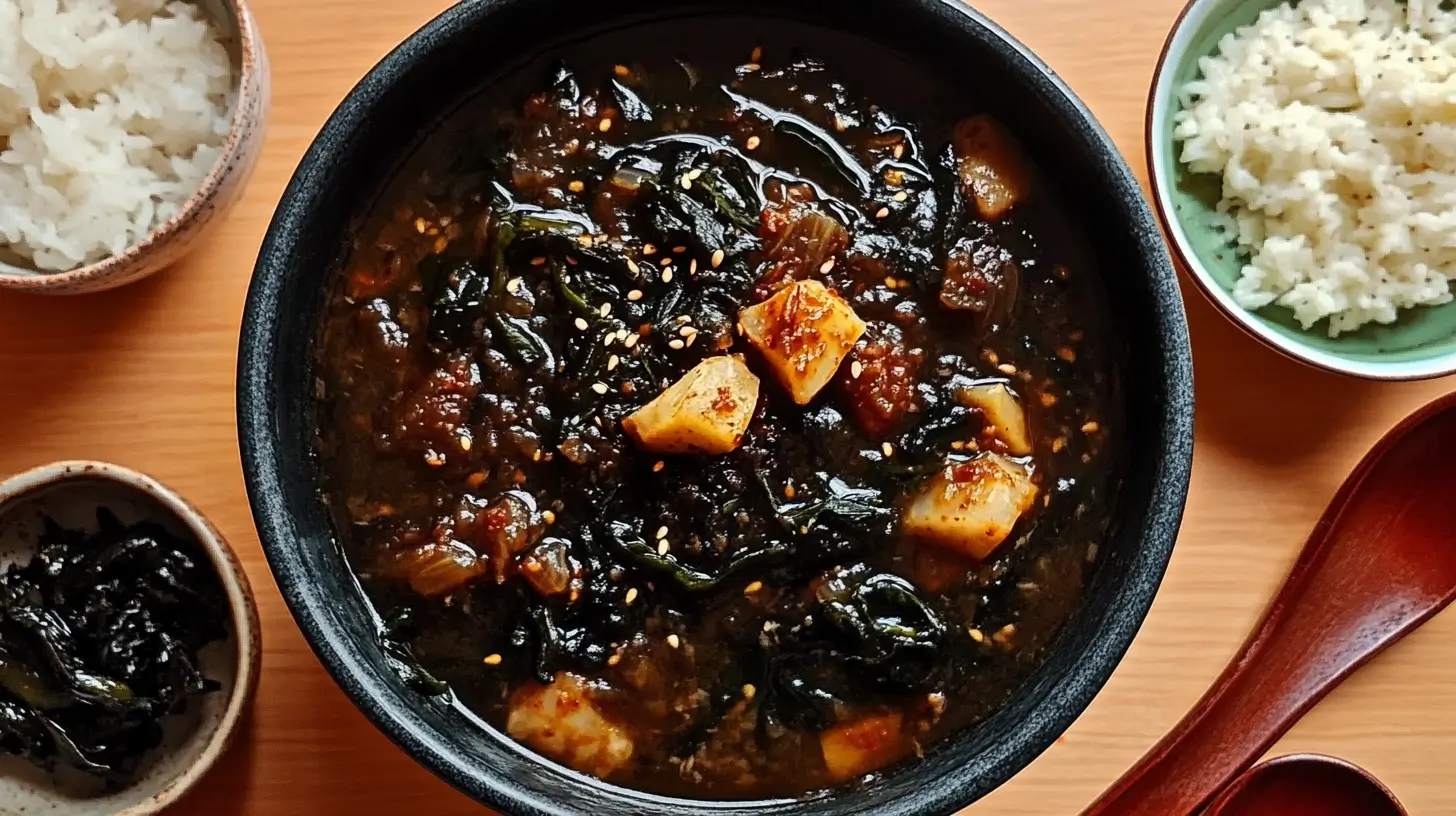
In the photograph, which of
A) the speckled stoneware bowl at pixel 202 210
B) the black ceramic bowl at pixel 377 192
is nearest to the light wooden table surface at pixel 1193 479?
the speckled stoneware bowl at pixel 202 210

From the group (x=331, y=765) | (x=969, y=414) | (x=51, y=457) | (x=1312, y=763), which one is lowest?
(x=331, y=765)

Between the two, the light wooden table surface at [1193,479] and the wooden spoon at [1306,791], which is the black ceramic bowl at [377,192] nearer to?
the light wooden table surface at [1193,479]

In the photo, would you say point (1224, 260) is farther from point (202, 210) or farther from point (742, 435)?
point (202, 210)

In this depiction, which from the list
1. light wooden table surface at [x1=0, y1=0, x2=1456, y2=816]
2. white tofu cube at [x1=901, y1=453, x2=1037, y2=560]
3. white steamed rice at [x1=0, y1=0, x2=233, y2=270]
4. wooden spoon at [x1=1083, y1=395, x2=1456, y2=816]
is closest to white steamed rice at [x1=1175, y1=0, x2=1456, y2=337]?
light wooden table surface at [x1=0, y1=0, x2=1456, y2=816]

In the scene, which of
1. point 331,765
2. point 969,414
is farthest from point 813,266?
point 331,765

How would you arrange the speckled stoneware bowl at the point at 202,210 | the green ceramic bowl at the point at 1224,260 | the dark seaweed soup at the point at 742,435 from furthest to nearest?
the green ceramic bowl at the point at 1224,260
the speckled stoneware bowl at the point at 202,210
the dark seaweed soup at the point at 742,435

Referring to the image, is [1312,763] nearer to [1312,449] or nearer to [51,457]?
[1312,449]
